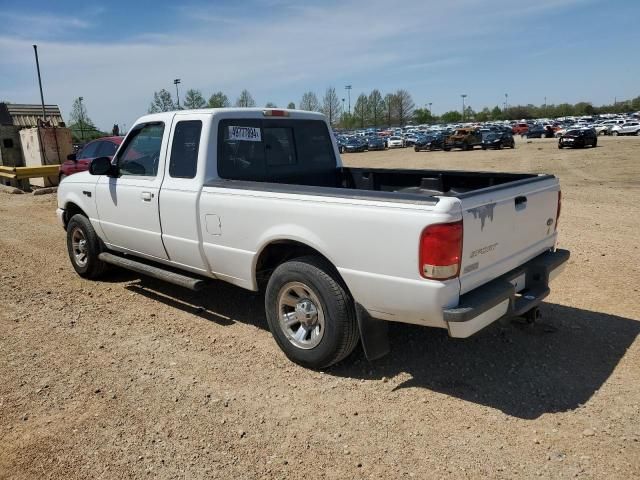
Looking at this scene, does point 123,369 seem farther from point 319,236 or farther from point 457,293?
point 457,293

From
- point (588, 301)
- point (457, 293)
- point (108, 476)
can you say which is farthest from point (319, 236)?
point (588, 301)

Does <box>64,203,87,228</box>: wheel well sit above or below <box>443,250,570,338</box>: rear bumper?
above

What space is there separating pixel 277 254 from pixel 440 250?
5.47ft

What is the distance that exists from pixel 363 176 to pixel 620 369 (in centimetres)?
301

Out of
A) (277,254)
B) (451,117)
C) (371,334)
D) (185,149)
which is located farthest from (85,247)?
(451,117)

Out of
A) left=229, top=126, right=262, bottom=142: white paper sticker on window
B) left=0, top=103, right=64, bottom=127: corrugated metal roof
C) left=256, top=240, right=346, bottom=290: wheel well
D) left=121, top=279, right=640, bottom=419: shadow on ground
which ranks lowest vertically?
left=121, top=279, right=640, bottom=419: shadow on ground

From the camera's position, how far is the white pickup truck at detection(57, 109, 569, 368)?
328 centimetres

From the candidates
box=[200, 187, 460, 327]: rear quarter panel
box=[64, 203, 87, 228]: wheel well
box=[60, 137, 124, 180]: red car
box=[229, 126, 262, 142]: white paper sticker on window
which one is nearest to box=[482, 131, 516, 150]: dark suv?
box=[60, 137, 124, 180]: red car

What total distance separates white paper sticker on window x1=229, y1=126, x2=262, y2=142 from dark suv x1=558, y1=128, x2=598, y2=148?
1387 inches

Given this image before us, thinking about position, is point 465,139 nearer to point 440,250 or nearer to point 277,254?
point 277,254

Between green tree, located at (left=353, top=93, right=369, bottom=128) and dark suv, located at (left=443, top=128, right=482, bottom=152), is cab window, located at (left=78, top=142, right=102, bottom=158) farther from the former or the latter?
green tree, located at (left=353, top=93, right=369, bottom=128)

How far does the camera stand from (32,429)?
3.40 metres

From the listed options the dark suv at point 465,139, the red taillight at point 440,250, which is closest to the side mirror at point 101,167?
the red taillight at point 440,250

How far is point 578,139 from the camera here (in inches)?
1375
